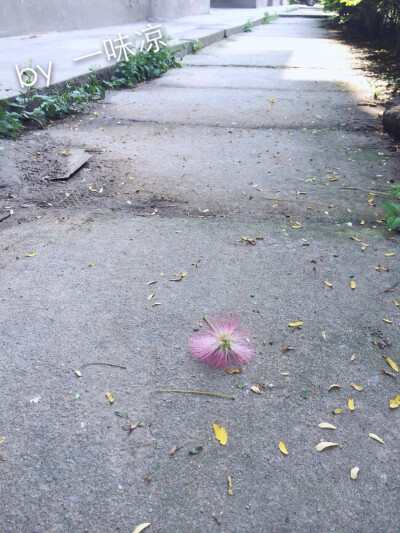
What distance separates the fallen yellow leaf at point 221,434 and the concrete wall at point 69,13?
7037 millimetres

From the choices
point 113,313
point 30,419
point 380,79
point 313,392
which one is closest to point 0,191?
point 113,313

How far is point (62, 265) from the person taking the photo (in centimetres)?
203

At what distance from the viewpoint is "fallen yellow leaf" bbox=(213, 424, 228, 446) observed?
1.27 m

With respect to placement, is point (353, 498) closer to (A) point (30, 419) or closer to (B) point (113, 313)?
(A) point (30, 419)

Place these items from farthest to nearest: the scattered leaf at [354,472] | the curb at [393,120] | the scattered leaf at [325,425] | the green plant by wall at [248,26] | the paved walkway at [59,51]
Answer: the green plant by wall at [248,26] < the paved walkway at [59,51] < the curb at [393,120] < the scattered leaf at [325,425] < the scattered leaf at [354,472]

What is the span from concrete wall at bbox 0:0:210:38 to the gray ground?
453cm

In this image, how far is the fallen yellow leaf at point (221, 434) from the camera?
4.16ft

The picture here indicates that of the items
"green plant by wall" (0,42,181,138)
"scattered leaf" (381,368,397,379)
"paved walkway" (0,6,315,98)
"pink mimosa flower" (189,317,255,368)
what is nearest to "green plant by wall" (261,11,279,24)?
"paved walkway" (0,6,315,98)

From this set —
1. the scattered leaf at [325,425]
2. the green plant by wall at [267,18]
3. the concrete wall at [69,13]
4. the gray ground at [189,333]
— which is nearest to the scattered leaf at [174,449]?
the gray ground at [189,333]

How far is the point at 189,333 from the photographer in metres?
1.65

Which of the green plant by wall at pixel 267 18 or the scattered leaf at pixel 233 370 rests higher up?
the green plant by wall at pixel 267 18

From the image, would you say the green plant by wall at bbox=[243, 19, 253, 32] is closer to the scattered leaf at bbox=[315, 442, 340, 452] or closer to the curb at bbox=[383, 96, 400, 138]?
the curb at bbox=[383, 96, 400, 138]

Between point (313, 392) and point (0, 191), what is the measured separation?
211 cm

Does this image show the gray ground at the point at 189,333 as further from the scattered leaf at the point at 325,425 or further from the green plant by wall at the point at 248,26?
the green plant by wall at the point at 248,26
